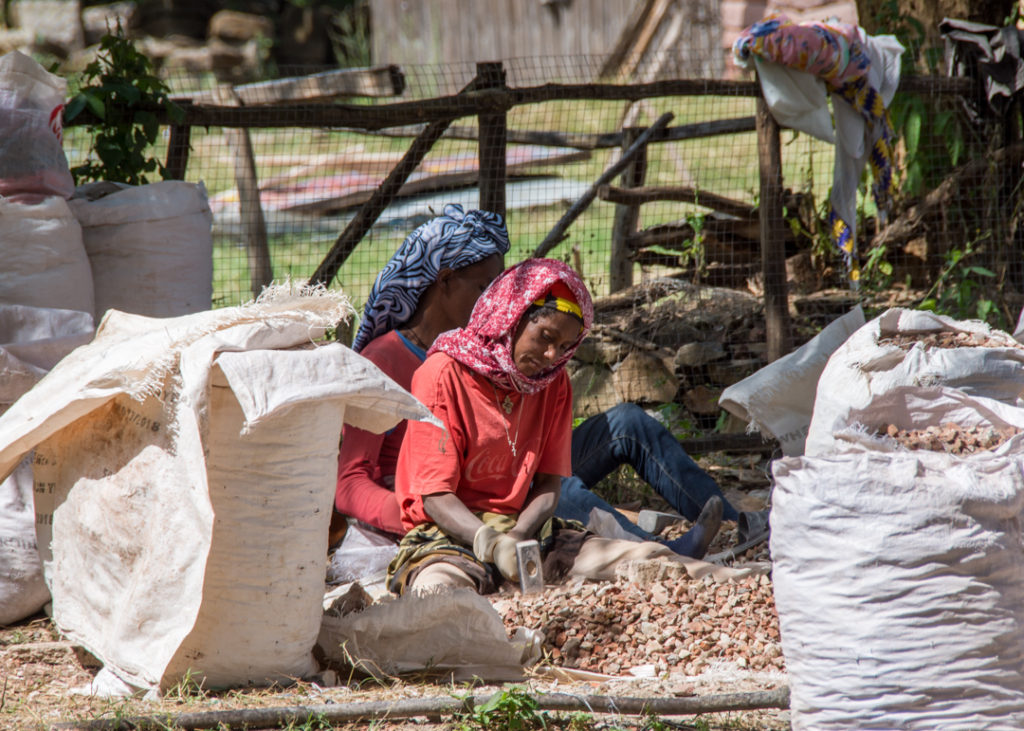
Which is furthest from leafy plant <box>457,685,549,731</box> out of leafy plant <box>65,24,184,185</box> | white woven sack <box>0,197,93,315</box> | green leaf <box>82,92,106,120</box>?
green leaf <box>82,92,106,120</box>

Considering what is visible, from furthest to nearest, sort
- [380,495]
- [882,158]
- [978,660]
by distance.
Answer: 1. [882,158]
2. [380,495]
3. [978,660]

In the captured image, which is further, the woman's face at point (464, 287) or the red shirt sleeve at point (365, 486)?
the woman's face at point (464, 287)

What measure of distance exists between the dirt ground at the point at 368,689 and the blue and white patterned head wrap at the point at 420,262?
4.36 ft

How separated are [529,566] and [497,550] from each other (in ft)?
0.37

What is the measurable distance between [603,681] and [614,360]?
3.25 metres

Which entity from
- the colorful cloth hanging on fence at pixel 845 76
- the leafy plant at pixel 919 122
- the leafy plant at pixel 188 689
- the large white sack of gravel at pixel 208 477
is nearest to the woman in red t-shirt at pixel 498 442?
the large white sack of gravel at pixel 208 477

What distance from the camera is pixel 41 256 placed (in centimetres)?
371

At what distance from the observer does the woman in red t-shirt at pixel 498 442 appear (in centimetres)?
337

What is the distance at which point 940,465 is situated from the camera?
2.19 m

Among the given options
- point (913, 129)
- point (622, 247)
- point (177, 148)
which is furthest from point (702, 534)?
point (913, 129)

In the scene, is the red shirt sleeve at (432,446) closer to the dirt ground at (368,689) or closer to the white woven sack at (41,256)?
the dirt ground at (368,689)

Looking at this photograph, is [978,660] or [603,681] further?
[603,681]

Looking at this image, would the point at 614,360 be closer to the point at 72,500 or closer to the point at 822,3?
the point at 72,500

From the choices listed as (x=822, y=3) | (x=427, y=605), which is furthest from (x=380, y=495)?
(x=822, y=3)
